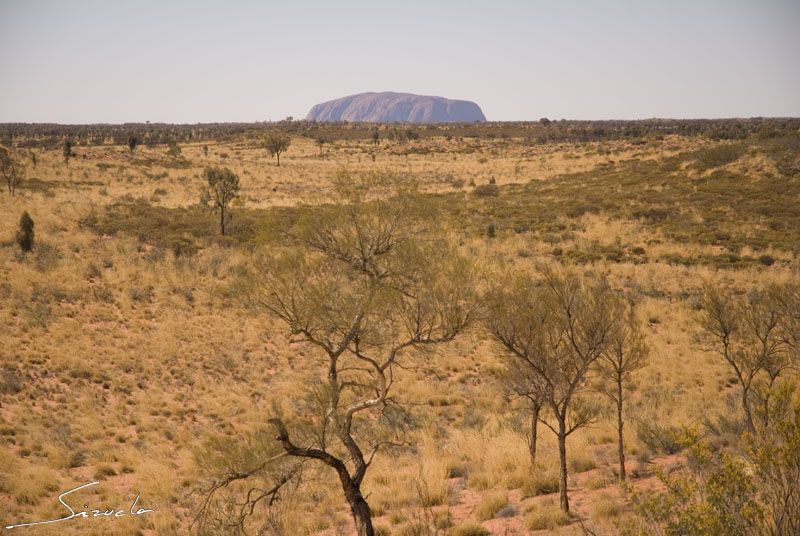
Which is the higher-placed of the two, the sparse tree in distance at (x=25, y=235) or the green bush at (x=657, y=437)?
the sparse tree in distance at (x=25, y=235)

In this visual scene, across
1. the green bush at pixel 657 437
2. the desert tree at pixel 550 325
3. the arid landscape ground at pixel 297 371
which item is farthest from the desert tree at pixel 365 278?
the green bush at pixel 657 437

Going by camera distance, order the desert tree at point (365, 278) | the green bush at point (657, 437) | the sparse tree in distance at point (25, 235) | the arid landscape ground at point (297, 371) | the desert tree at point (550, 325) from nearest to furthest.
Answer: the desert tree at point (365, 278) < the arid landscape ground at point (297, 371) < the desert tree at point (550, 325) < the green bush at point (657, 437) < the sparse tree in distance at point (25, 235)

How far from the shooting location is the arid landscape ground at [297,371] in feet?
29.6

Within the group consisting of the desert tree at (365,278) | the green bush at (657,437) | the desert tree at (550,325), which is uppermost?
the desert tree at (365,278)

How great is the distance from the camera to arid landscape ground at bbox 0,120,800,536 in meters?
9.02

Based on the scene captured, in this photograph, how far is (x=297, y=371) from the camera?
16.9 m

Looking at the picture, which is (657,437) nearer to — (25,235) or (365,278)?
(365,278)

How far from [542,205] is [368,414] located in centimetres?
2947

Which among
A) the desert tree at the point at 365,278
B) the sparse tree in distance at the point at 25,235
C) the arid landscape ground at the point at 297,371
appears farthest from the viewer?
the sparse tree in distance at the point at 25,235

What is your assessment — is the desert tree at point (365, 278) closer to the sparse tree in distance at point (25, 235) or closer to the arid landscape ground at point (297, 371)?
the arid landscape ground at point (297, 371)

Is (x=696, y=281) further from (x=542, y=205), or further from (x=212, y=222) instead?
(x=212, y=222)

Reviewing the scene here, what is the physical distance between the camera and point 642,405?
13938 millimetres

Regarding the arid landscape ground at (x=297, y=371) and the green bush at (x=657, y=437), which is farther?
the green bush at (x=657, y=437)

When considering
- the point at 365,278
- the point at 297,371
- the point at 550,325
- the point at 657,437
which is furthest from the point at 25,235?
the point at 657,437
